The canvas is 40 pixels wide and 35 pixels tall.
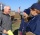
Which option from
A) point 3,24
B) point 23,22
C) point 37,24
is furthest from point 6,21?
point 37,24

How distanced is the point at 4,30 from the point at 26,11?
108 cm

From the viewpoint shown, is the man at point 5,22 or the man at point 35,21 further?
the man at point 5,22

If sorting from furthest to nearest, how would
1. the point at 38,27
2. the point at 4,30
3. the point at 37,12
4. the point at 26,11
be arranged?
1. the point at 26,11
2. the point at 4,30
3. the point at 37,12
4. the point at 38,27

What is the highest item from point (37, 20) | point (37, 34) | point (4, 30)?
point (37, 20)

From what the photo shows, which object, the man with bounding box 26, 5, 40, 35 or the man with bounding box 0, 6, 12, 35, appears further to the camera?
the man with bounding box 0, 6, 12, 35

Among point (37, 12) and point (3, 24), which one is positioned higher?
point (37, 12)

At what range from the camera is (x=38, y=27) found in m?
3.96

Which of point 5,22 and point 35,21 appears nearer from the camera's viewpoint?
point 35,21

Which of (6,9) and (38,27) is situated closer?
(38,27)

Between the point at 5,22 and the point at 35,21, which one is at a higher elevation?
the point at 35,21

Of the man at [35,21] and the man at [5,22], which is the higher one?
the man at [35,21]

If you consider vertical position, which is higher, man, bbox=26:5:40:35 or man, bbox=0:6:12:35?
man, bbox=26:5:40:35

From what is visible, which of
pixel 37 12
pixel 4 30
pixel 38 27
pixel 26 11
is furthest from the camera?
pixel 26 11

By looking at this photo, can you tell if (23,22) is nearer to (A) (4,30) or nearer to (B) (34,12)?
(A) (4,30)
